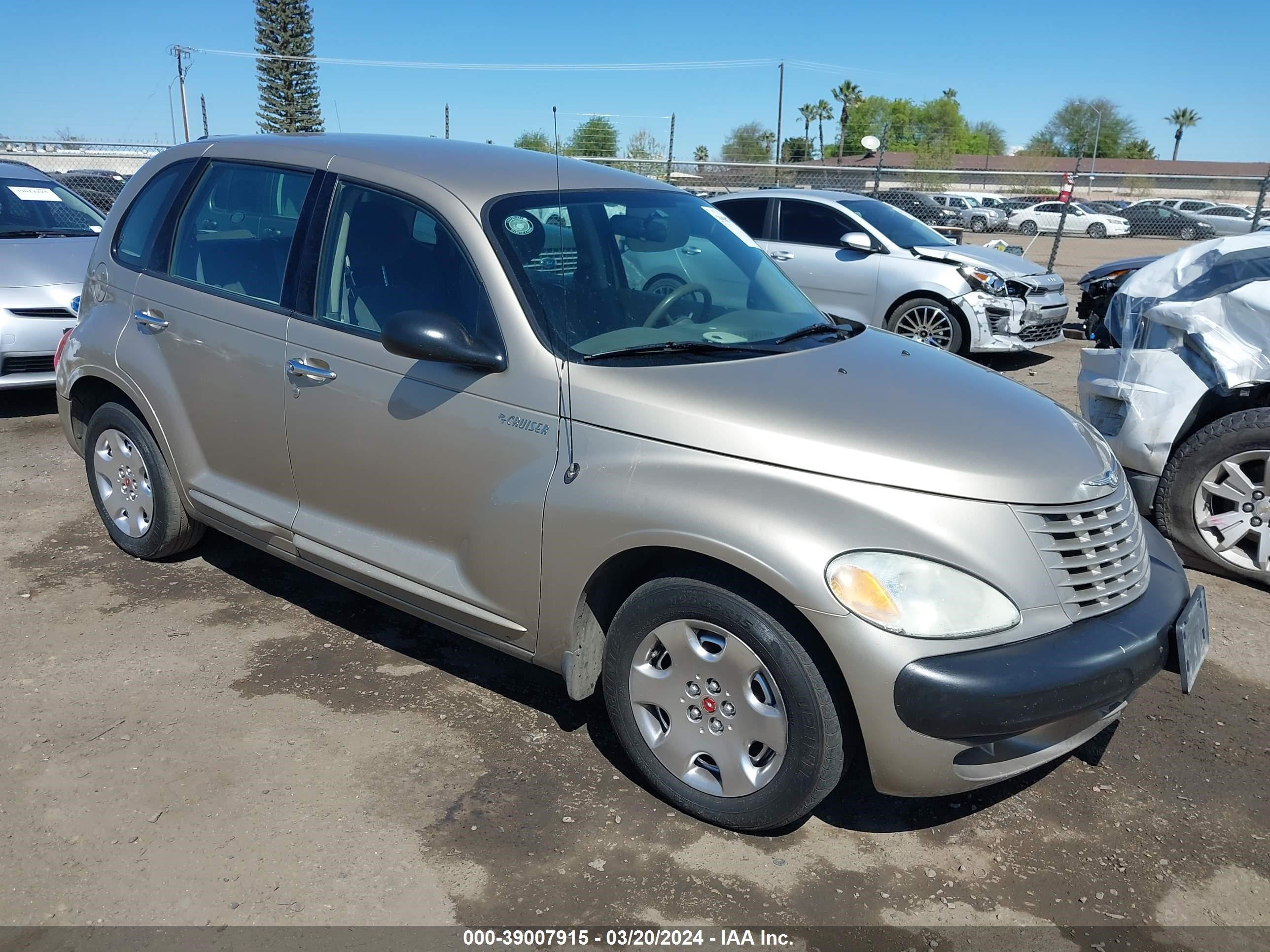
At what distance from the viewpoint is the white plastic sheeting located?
4660mm

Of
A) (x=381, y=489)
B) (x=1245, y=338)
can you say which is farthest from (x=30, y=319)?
(x=1245, y=338)

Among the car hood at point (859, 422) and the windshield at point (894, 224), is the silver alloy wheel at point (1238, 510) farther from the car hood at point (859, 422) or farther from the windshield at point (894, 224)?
the windshield at point (894, 224)

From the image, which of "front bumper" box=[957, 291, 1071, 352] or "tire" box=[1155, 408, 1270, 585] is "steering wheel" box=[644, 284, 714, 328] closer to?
"tire" box=[1155, 408, 1270, 585]

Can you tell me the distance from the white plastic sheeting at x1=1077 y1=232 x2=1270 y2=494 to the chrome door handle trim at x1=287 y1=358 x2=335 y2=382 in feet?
12.0

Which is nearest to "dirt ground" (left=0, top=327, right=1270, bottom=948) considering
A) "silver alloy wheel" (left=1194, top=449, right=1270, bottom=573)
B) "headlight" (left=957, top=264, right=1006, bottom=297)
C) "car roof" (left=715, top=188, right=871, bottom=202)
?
"silver alloy wheel" (left=1194, top=449, right=1270, bottom=573)

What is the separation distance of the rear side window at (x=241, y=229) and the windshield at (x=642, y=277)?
982mm

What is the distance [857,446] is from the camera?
2.70 meters

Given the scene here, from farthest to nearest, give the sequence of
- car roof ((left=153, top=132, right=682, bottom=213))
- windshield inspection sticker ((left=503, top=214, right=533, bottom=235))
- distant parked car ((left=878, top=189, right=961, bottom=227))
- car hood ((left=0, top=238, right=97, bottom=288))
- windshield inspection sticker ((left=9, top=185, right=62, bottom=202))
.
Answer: distant parked car ((left=878, top=189, right=961, bottom=227)) < windshield inspection sticker ((left=9, top=185, right=62, bottom=202)) < car hood ((left=0, top=238, right=97, bottom=288)) < car roof ((left=153, top=132, right=682, bottom=213)) < windshield inspection sticker ((left=503, top=214, right=533, bottom=235))

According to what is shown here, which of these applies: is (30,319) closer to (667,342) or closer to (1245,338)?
(667,342)

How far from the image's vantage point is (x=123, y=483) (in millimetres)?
4668

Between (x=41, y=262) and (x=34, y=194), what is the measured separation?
1.41 meters

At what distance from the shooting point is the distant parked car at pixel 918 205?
24328 mm

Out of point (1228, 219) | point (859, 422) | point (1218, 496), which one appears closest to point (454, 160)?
point (859, 422)

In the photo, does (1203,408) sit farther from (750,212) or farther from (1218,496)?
(750,212)
